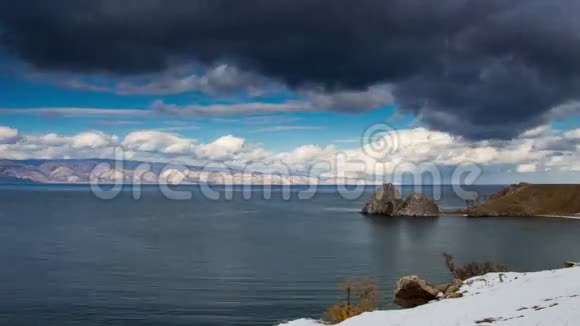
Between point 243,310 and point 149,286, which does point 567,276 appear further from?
point 149,286

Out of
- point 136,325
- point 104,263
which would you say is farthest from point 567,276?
point 104,263

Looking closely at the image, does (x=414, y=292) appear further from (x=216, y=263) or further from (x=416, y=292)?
(x=216, y=263)

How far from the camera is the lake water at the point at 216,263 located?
5494 centimetres

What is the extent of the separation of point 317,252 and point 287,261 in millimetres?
14646

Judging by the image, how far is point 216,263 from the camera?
88.6 metres

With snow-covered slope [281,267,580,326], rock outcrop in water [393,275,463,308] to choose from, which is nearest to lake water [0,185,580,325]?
rock outcrop in water [393,275,463,308]

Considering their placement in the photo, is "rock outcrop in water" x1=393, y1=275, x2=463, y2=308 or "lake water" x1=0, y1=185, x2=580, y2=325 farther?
"lake water" x1=0, y1=185, x2=580, y2=325

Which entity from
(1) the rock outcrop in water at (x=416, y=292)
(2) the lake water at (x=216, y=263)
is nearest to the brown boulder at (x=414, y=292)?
(1) the rock outcrop in water at (x=416, y=292)

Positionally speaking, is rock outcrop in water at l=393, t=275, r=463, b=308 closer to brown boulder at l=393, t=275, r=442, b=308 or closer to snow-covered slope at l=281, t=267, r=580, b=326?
brown boulder at l=393, t=275, r=442, b=308

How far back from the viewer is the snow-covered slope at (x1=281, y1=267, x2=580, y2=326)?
93.4ft

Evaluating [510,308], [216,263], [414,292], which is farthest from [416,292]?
[216,263]

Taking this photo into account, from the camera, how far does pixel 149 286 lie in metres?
67.3

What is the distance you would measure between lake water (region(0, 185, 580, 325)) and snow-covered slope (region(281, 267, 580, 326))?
16.6 meters

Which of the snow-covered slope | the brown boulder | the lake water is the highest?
the snow-covered slope
